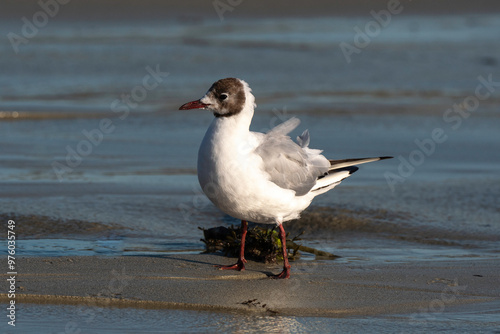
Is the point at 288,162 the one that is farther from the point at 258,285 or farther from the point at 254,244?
the point at 258,285

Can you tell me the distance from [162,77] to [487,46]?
289 inches

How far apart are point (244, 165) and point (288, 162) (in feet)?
1.58

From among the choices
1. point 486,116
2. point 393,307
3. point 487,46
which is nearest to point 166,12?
point 487,46

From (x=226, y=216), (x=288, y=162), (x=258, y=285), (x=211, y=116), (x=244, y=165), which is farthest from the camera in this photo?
(x=211, y=116)

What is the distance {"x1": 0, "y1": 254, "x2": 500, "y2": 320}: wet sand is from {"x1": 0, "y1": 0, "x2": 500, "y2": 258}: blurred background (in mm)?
543

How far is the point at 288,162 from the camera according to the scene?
5812 millimetres

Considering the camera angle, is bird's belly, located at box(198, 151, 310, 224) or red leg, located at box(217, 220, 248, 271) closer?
bird's belly, located at box(198, 151, 310, 224)

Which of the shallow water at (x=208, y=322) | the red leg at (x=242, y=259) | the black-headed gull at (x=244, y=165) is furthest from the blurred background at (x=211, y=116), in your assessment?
the shallow water at (x=208, y=322)

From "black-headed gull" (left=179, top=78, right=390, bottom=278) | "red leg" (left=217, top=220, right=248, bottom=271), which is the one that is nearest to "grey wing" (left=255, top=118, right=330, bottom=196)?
"black-headed gull" (left=179, top=78, right=390, bottom=278)

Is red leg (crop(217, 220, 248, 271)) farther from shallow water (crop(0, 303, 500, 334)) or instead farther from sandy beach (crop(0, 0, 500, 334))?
shallow water (crop(0, 303, 500, 334))

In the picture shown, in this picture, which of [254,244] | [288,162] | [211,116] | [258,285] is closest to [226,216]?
[254,244]

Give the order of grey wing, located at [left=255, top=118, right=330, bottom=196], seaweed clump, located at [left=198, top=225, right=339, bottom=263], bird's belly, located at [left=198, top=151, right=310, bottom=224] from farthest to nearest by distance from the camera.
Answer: seaweed clump, located at [left=198, top=225, right=339, bottom=263], grey wing, located at [left=255, top=118, right=330, bottom=196], bird's belly, located at [left=198, top=151, right=310, bottom=224]

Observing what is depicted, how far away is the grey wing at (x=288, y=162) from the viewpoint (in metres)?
5.67

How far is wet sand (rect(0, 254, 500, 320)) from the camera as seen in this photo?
15.8 ft
